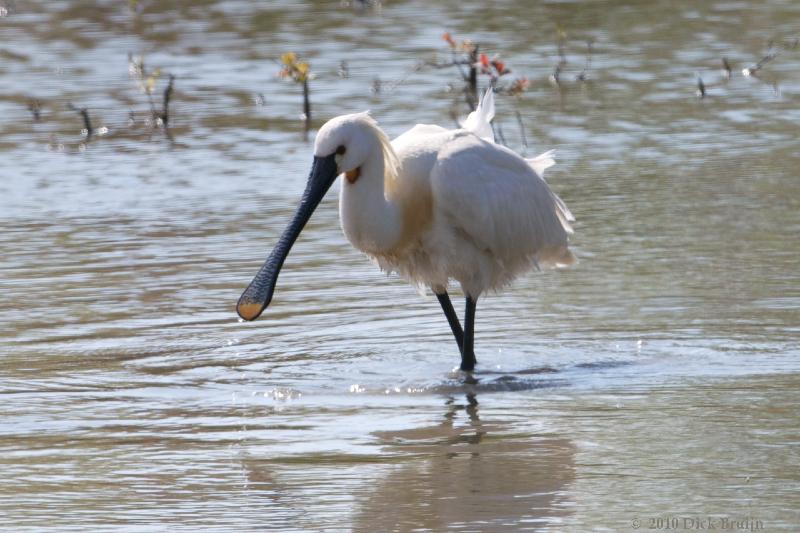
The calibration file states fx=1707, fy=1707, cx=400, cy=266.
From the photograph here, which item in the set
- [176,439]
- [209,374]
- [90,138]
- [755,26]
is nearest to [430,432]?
[176,439]

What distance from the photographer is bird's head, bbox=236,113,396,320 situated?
23.9 ft

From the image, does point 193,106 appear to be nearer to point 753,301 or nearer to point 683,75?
point 683,75

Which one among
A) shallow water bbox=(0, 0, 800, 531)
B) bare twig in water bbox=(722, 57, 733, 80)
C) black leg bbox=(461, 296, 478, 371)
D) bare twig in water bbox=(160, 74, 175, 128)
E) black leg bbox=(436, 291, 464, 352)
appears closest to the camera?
shallow water bbox=(0, 0, 800, 531)

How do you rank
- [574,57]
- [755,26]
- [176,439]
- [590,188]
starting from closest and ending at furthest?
[176,439], [590,188], [574,57], [755,26]

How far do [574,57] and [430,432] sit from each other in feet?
35.7

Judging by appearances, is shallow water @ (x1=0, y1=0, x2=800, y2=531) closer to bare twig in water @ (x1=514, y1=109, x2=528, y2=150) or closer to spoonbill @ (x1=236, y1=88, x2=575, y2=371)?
bare twig in water @ (x1=514, y1=109, x2=528, y2=150)

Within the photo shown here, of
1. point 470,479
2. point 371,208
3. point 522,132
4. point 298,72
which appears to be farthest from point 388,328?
point 298,72

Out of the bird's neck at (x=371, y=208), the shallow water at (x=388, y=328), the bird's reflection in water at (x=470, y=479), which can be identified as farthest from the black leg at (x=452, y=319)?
the bird's reflection in water at (x=470, y=479)

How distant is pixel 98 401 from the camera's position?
23.5 feet

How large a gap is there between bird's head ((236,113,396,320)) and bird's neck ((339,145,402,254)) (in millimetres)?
39

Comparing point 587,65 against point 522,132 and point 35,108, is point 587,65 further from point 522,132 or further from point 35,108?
point 35,108

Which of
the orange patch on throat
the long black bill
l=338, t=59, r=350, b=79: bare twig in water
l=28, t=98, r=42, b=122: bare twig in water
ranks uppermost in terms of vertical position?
the orange patch on throat

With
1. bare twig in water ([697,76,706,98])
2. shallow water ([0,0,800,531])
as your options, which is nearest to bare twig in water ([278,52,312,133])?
shallow water ([0,0,800,531])

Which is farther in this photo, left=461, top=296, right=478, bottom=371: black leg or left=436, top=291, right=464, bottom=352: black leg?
left=436, top=291, right=464, bottom=352: black leg
